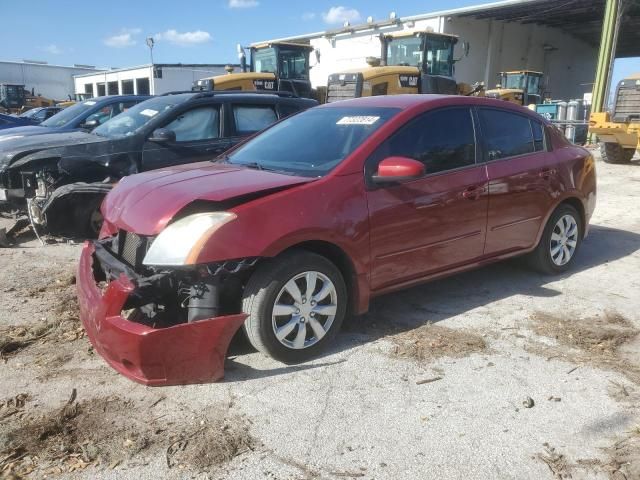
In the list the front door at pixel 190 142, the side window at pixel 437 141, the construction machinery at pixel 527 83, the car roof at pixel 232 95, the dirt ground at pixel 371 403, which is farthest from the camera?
the construction machinery at pixel 527 83

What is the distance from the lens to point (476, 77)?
3462 cm

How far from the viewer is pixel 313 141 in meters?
4.09

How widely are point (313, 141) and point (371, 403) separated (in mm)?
1967

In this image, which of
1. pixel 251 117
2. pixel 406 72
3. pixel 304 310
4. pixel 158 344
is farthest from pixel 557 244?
pixel 406 72

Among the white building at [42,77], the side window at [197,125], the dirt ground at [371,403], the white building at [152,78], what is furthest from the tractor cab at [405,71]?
the white building at [42,77]

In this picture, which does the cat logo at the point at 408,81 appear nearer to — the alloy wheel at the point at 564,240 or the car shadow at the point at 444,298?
the car shadow at the point at 444,298

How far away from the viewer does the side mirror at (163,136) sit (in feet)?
21.5

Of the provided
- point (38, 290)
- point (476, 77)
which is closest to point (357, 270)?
point (38, 290)

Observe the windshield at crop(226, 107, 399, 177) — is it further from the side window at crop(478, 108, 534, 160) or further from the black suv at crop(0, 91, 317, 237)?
the black suv at crop(0, 91, 317, 237)

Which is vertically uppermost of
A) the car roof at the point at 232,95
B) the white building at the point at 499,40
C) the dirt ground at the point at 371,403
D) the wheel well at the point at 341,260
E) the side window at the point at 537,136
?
the white building at the point at 499,40

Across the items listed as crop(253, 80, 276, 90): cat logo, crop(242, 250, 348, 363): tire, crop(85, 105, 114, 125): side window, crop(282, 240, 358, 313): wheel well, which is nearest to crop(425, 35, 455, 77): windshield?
crop(253, 80, 276, 90): cat logo

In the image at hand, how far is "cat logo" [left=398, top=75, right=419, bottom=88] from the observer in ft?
49.7

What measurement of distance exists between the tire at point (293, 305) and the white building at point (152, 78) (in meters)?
34.8

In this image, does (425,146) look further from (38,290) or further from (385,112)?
(38,290)
